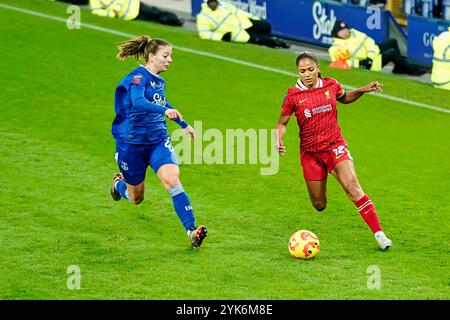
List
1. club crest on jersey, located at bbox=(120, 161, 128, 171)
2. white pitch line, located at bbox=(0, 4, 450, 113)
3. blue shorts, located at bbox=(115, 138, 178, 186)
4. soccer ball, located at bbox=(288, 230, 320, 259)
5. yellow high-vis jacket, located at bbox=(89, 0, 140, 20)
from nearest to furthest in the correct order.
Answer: soccer ball, located at bbox=(288, 230, 320, 259), blue shorts, located at bbox=(115, 138, 178, 186), club crest on jersey, located at bbox=(120, 161, 128, 171), white pitch line, located at bbox=(0, 4, 450, 113), yellow high-vis jacket, located at bbox=(89, 0, 140, 20)

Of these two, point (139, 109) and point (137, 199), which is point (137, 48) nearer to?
point (139, 109)

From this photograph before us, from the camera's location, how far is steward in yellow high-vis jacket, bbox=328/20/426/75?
27109mm

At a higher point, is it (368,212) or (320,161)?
(320,161)

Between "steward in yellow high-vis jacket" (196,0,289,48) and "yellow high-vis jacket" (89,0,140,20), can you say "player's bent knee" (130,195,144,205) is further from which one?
"yellow high-vis jacket" (89,0,140,20)

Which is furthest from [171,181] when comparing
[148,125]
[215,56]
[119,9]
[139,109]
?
[119,9]

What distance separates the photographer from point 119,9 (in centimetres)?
3159

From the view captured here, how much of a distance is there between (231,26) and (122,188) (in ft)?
49.7

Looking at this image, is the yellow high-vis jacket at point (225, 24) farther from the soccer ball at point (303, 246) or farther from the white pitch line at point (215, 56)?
the soccer ball at point (303, 246)

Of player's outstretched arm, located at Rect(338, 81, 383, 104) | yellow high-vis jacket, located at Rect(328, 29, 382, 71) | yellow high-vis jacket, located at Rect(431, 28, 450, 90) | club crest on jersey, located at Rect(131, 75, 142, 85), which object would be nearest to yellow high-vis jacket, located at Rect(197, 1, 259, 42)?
yellow high-vis jacket, located at Rect(328, 29, 382, 71)

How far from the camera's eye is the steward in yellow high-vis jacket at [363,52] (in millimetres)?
27109

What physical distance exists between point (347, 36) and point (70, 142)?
920 centimetres

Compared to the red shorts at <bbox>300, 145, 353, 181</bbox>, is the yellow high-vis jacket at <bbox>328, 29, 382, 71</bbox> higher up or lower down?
higher up

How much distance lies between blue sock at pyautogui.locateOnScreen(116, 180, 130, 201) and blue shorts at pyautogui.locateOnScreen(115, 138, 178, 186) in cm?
71

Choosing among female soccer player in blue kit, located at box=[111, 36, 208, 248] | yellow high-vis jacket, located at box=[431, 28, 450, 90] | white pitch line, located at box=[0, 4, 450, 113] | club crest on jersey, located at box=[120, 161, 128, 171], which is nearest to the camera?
female soccer player in blue kit, located at box=[111, 36, 208, 248]
